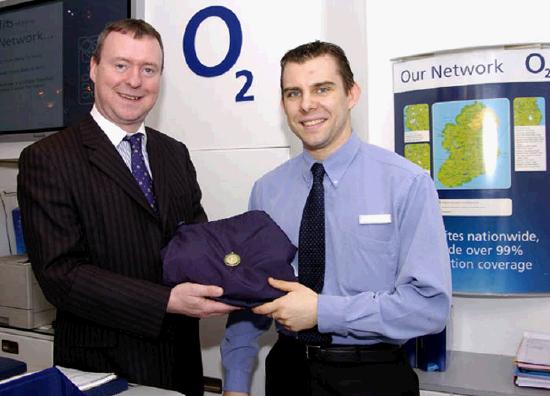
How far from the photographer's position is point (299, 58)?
1.56m

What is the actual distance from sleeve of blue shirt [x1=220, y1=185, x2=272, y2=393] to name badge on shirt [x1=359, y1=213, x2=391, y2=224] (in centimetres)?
44

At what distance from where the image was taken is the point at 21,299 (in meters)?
2.58

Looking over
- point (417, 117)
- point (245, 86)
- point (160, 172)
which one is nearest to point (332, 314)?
point (160, 172)

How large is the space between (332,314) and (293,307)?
0.33 feet

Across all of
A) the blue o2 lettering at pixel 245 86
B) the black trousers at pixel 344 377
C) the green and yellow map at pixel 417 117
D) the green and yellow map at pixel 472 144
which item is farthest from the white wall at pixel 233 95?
the black trousers at pixel 344 377

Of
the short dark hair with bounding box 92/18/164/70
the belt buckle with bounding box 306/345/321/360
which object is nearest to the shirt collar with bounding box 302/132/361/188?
the belt buckle with bounding box 306/345/321/360

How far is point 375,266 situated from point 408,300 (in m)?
0.14

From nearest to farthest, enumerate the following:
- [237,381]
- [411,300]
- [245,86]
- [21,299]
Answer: [411,300], [237,381], [245,86], [21,299]

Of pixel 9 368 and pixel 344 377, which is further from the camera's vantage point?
pixel 344 377

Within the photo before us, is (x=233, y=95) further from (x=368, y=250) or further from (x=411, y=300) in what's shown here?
(x=411, y=300)

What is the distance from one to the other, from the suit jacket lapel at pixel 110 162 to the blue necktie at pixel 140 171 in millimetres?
48

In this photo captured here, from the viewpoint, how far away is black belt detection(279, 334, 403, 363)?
56.3 inches

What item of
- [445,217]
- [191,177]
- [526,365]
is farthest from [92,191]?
[526,365]

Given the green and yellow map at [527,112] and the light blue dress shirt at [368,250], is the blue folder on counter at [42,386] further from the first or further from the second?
the green and yellow map at [527,112]
